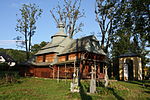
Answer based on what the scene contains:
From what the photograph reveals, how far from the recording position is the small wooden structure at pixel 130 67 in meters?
28.9

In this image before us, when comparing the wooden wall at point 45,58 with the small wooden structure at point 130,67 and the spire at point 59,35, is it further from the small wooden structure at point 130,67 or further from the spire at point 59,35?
the small wooden structure at point 130,67

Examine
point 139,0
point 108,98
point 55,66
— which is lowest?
point 108,98

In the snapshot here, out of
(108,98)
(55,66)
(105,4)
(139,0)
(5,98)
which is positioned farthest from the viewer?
(105,4)

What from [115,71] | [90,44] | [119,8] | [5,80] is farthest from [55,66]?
[119,8]

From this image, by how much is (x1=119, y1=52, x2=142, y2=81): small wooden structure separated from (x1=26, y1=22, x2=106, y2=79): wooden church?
456 cm

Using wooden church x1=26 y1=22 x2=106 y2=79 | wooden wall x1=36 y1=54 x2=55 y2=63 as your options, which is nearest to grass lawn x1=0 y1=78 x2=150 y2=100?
wooden church x1=26 y1=22 x2=106 y2=79

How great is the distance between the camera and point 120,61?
101 feet

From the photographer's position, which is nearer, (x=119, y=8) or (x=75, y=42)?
(x=75, y=42)

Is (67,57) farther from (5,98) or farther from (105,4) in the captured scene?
(5,98)

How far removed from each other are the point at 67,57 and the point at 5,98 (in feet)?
55.2

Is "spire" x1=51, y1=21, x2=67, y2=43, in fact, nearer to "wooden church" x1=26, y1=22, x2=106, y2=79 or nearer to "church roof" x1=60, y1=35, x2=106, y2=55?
"wooden church" x1=26, y1=22, x2=106, y2=79

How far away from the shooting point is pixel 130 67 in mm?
29891

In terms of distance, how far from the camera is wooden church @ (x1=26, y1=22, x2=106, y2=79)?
2448 cm

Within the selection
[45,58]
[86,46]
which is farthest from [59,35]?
[86,46]
